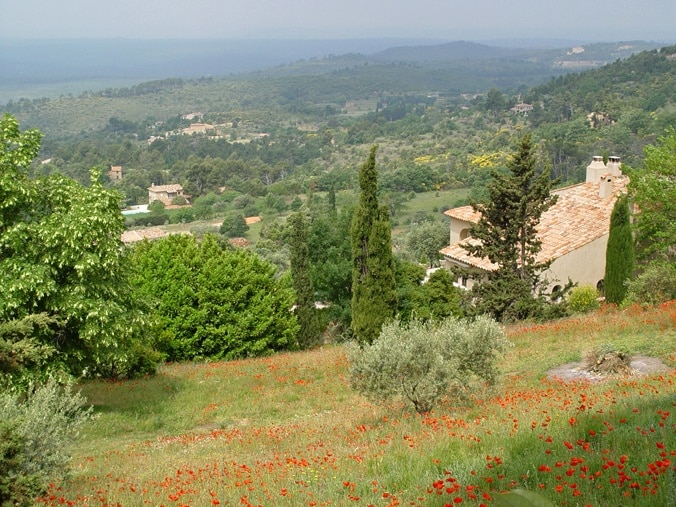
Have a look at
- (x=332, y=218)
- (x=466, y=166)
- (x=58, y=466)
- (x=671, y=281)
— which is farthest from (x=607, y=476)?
(x=466, y=166)

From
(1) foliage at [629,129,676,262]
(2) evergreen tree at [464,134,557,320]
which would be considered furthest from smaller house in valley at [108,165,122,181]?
(1) foliage at [629,129,676,262]

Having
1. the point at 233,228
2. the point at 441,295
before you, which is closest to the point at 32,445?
the point at 441,295

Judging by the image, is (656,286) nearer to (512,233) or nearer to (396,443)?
(512,233)

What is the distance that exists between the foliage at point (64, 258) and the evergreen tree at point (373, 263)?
919cm

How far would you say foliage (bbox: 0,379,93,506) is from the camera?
23.2 ft

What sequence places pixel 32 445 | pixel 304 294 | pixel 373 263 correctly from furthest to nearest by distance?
pixel 304 294, pixel 373 263, pixel 32 445

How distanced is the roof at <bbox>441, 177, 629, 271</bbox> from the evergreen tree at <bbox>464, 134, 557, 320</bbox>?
13.2 feet

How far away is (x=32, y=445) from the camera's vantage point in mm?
7805

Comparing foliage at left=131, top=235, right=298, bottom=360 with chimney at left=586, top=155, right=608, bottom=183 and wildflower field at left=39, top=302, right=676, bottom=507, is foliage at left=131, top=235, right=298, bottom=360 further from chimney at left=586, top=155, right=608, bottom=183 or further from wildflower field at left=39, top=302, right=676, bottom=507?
chimney at left=586, top=155, right=608, bottom=183

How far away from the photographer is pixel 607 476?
567 centimetres

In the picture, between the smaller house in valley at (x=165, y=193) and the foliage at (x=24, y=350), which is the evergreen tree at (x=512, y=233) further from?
the smaller house in valley at (x=165, y=193)

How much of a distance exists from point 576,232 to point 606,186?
4096 millimetres

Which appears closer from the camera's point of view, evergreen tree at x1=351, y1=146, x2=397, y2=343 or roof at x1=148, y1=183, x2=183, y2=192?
evergreen tree at x1=351, y1=146, x2=397, y2=343

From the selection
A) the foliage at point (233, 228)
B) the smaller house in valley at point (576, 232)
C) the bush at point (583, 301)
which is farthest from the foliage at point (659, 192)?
the foliage at point (233, 228)
